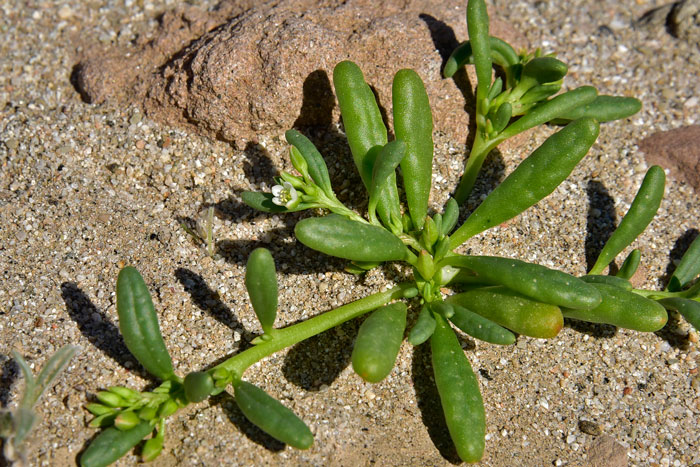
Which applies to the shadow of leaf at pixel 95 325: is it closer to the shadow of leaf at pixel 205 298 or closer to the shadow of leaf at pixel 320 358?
the shadow of leaf at pixel 205 298

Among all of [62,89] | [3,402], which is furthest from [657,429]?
[62,89]

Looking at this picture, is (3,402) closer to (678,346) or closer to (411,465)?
(411,465)

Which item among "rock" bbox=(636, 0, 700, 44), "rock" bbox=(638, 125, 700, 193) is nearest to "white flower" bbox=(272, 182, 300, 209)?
"rock" bbox=(638, 125, 700, 193)

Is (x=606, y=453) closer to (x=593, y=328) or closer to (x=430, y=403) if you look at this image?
(x=593, y=328)

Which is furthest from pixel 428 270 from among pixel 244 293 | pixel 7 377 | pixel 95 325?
pixel 7 377

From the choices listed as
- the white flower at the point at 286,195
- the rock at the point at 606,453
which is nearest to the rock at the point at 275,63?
the white flower at the point at 286,195

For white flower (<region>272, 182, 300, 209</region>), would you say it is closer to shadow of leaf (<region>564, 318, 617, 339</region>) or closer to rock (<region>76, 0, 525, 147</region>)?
rock (<region>76, 0, 525, 147</region>)

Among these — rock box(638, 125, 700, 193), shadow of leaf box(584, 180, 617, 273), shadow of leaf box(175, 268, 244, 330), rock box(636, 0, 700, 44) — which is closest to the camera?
shadow of leaf box(175, 268, 244, 330)

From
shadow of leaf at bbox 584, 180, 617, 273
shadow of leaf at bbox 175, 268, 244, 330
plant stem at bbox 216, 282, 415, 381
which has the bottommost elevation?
shadow of leaf at bbox 584, 180, 617, 273
